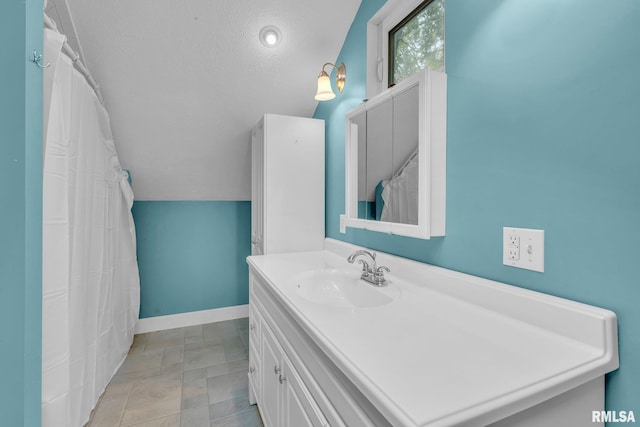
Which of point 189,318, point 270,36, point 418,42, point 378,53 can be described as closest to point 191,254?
point 189,318

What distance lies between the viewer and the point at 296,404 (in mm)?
971

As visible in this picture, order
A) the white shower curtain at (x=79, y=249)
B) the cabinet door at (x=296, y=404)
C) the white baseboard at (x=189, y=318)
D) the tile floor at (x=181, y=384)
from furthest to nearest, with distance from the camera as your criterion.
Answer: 1. the white baseboard at (x=189, y=318)
2. the tile floor at (x=181, y=384)
3. the white shower curtain at (x=79, y=249)
4. the cabinet door at (x=296, y=404)

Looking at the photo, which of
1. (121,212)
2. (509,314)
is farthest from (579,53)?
(121,212)

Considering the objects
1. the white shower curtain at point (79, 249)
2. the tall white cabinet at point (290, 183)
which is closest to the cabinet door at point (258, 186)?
the tall white cabinet at point (290, 183)

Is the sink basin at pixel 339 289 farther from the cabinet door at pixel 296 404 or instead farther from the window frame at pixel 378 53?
the window frame at pixel 378 53

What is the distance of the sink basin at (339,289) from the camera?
125 cm

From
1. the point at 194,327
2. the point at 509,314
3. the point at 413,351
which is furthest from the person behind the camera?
the point at 194,327

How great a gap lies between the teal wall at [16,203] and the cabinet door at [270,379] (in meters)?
0.78

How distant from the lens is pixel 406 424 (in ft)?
1.55

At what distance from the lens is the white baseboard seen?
2766 mm

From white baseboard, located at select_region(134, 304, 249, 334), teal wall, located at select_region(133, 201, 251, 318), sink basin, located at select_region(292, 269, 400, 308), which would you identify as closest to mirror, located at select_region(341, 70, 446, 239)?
sink basin, located at select_region(292, 269, 400, 308)

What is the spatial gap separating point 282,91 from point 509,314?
1.99 m

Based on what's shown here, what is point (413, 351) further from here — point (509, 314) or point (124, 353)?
point (124, 353)

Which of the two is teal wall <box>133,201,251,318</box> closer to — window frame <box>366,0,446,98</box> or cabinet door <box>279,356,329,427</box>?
window frame <box>366,0,446,98</box>
